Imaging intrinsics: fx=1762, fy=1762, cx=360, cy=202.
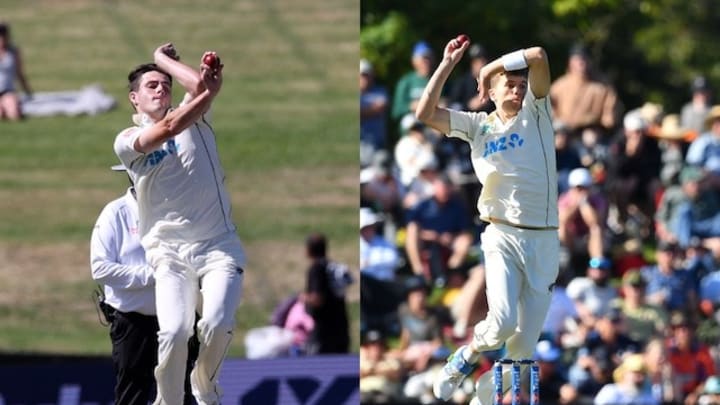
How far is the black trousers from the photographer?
9.51 meters

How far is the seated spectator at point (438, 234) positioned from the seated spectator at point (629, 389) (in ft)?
6.32

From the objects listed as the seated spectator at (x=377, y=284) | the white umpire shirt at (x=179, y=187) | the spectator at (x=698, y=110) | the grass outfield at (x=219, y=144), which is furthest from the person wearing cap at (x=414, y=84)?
the white umpire shirt at (x=179, y=187)

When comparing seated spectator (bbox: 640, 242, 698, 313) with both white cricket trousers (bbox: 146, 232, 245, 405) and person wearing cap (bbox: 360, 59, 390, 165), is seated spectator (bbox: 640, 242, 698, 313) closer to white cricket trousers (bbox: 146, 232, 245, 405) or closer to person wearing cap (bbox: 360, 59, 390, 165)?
person wearing cap (bbox: 360, 59, 390, 165)

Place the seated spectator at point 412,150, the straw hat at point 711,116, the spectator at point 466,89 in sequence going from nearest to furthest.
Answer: the spectator at point 466,89 → the seated spectator at point 412,150 → the straw hat at point 711,116

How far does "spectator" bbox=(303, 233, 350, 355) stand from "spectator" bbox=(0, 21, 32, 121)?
858cm

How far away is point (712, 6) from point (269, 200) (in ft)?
41.5

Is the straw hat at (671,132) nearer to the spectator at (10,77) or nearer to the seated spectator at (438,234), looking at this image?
the seated spectator at (438,234)

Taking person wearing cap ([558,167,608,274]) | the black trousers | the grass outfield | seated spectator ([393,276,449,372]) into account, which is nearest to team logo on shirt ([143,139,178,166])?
the black trousers

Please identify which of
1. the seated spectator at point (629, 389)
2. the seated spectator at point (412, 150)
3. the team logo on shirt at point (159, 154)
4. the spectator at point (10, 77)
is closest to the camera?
the team logo on shirt at point (159, 154)

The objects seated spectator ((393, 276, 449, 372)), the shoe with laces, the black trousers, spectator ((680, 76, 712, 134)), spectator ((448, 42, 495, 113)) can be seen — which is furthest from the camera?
spectator ((680, 76, 712, 134))

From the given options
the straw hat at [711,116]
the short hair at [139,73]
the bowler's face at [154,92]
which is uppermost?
the short hair at [139,73]

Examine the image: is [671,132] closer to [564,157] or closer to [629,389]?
[564,157]

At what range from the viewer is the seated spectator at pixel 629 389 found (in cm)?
1452

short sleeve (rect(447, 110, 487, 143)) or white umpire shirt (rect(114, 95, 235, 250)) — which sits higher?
short sleeve (rect(447, 110, 487, 143))
